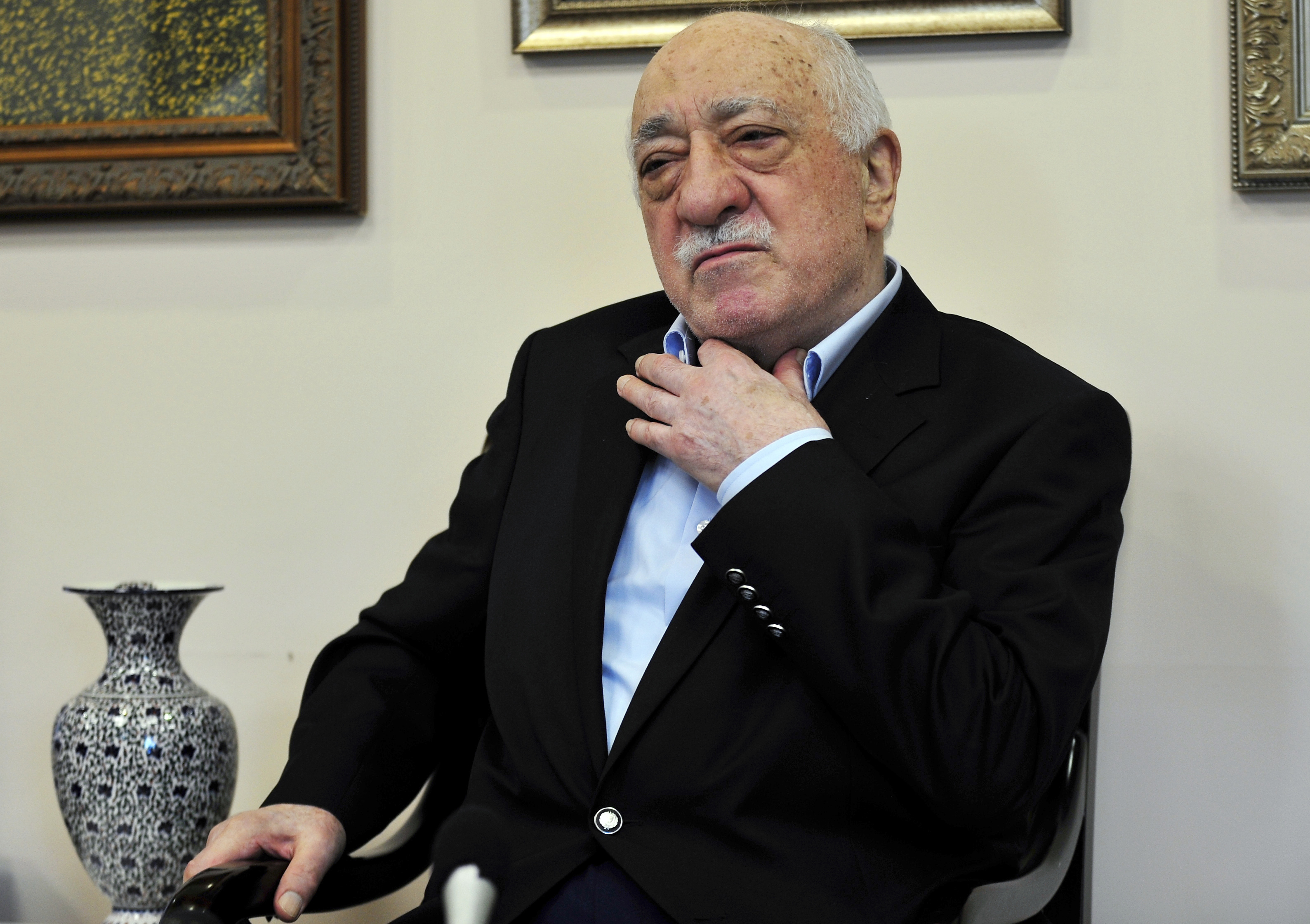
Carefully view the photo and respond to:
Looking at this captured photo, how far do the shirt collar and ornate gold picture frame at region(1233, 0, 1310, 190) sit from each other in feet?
2.13

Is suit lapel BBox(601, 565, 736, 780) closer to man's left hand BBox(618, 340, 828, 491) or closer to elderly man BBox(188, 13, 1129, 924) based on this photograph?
elderly man BBox(188, 13, 1129, 924)

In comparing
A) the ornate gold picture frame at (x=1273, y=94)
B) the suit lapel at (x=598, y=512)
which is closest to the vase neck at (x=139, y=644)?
the suit lapel at (x=598, y=512)

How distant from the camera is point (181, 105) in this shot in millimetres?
1982

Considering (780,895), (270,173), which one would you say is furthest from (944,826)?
(270,173)

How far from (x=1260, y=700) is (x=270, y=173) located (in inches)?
70.4

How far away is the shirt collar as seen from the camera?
1396 millimetres

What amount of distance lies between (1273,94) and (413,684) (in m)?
1.51

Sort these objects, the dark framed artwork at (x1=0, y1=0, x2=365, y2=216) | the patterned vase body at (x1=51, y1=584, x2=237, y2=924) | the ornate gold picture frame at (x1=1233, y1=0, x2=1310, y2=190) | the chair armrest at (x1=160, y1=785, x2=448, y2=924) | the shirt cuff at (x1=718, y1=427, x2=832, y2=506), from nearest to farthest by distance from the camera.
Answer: the chair armrest at (x1=160, y1=785, x2=448, y2=924), the shirt cuff at (x1=718, y1=427, x2=832, y2=506), the patterned vase body at (x1=51, y1=584, x2=237, y2=924), the ornate gold picture frame at (x1=1233, y1=0, x2=1310, y2=190), the dark framed artwork at (x1=0, y1=0, x2=365, y2=216)

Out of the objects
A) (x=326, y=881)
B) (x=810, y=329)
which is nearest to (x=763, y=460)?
(x=810, y=329)

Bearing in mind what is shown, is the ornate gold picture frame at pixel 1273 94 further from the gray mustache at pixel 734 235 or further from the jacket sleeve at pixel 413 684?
the jacket sleeve at pixel 413 684

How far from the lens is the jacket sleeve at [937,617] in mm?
1097

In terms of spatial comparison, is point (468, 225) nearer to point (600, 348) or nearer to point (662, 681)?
point (600, 348)

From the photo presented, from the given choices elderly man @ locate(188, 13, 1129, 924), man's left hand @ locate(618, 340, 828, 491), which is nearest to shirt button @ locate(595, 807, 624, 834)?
elderly man @ locate(188, 13, 1129, 924)

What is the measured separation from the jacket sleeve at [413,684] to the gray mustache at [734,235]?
13.0 inches
